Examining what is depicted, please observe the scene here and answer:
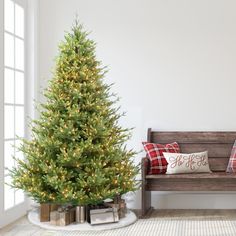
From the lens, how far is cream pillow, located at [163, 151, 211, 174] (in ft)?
17.7

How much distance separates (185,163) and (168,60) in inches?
44.9

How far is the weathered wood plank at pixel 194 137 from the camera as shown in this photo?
572 cm

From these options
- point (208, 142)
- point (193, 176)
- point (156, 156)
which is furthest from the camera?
point (208, 142)

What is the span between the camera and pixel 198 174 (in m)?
5.33

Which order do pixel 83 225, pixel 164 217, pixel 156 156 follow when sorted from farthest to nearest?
pixel 156 156 < pixel 164 217 < pixel 83 225

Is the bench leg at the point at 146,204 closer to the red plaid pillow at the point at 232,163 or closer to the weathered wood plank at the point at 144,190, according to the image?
the weathered wood plank at the point at 144,190

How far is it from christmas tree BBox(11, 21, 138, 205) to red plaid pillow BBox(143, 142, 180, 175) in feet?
1.54

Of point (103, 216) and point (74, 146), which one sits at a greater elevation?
point (74, 146)

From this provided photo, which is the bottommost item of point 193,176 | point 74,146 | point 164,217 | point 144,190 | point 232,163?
point 164,217

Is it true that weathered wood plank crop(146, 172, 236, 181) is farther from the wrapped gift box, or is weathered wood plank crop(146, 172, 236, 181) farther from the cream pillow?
the wrapped gift box

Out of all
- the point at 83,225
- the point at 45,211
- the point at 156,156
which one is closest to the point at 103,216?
the point at 83,225

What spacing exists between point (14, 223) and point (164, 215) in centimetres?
143

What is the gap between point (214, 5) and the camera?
5.83 meters

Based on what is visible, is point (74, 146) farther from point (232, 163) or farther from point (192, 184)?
point (232, 163)
